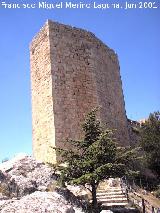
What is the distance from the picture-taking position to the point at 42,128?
21.2 metres

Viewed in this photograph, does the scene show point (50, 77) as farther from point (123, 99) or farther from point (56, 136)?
point (123, 99)

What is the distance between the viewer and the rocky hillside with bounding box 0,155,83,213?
7.25 m

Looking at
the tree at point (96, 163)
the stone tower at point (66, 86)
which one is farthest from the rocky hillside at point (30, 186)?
the stone tower at point (66, 86)

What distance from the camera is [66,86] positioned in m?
21.4

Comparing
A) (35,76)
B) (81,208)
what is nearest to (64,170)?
(81,208)

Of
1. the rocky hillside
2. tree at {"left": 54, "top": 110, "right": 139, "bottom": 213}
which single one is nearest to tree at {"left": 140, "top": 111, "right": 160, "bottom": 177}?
tree at {"left": 54, "top": 110, "right": 139, "bottom": 213}

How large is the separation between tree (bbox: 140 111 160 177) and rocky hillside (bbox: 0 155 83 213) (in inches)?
325

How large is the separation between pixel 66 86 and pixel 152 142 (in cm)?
610

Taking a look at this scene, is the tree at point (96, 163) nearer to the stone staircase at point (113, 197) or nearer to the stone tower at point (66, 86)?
the stone staircase at point (113, 197)

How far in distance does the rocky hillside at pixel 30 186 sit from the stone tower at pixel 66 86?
545cm

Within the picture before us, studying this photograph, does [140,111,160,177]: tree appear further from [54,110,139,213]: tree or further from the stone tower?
[54,110,139,213]: tree

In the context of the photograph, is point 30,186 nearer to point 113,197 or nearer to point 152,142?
point 113,197

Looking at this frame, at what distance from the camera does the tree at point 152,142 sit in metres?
20.6

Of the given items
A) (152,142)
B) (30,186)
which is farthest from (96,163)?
(152,142)
